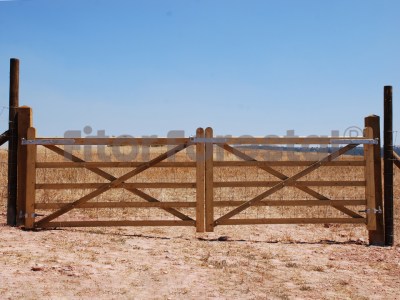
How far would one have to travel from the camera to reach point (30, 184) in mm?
8312

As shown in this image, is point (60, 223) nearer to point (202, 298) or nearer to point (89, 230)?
point (89, 230)

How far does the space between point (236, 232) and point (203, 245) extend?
1.70 metres

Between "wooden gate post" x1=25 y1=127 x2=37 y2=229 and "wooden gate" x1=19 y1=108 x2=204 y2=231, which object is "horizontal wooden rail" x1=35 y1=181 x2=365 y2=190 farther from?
"wooden gate post" x1=25 y1=127 x2=37 y2=229

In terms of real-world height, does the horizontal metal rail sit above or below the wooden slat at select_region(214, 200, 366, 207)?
above

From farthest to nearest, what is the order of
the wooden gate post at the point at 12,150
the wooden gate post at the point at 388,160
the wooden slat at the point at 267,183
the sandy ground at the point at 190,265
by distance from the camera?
the wooden gate post at the point at 12,150 < the wooden slat at the point at 267,183 < the wooden gate post at the point at 388,160 < the sandy ground at the point at 190,265

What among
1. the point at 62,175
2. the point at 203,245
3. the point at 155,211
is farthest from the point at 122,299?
the point at 62,175

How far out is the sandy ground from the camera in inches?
191

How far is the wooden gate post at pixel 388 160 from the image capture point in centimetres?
795

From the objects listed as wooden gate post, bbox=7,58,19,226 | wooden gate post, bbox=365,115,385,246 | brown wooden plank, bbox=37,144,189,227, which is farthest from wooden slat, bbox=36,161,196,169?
wooden gate post, bbox=365,115,385,246

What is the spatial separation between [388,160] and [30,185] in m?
6.87

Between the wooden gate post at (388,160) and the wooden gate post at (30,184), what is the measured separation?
673cm

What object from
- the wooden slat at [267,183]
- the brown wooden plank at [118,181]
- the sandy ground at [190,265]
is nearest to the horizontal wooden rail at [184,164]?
the brown wooden plank at [118,181]

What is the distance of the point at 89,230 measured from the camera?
846cm

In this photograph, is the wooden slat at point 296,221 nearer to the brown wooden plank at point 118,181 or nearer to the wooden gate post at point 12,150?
the brown wooden plank at point 118,181
